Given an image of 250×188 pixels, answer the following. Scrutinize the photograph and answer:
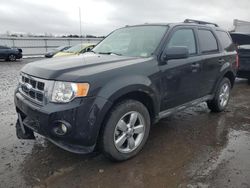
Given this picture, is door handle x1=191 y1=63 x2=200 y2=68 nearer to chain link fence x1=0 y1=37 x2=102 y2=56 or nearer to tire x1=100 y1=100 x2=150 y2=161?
tire x1=100 y1=100 x2=150 y2=161

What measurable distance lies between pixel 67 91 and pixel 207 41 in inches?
127

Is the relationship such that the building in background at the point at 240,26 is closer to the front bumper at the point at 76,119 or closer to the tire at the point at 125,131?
the tire at the point at 125,131

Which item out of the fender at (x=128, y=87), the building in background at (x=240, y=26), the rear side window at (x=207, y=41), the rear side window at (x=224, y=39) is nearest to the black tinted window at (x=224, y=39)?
the rear side window at (x=224, y=39)

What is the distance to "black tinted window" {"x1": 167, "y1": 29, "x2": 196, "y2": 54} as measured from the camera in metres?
4.38

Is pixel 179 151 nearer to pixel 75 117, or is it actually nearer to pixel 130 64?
pixel 130 64

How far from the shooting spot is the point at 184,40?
15.3ft

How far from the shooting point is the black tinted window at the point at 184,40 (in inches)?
172

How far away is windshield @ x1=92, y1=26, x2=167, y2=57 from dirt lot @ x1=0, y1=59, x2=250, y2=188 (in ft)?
4.80

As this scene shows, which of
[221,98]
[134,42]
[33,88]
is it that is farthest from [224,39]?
[33,88]

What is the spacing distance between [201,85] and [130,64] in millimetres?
1908

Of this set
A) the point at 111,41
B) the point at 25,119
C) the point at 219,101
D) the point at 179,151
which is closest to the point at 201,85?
the point at 219,101

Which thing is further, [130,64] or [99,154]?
[99,154]

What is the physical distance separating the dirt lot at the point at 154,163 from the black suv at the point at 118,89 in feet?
0.95

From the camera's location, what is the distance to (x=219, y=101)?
5855 millimetres
